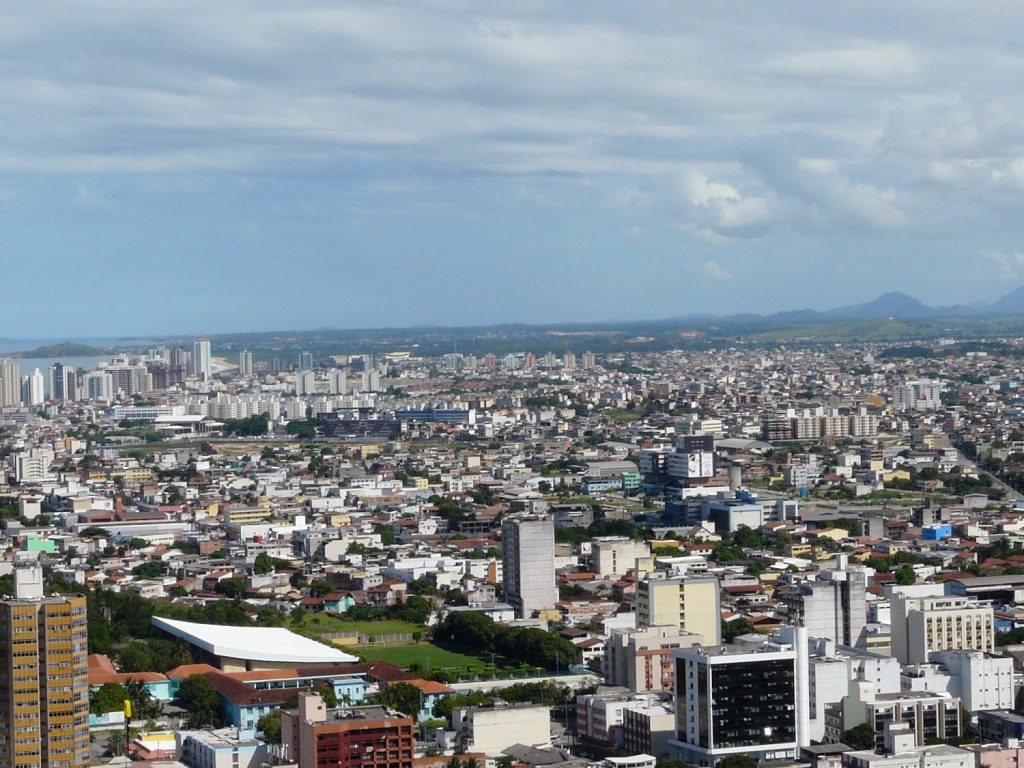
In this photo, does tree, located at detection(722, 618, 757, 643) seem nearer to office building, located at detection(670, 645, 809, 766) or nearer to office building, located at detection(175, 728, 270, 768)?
office building, located at detection(670, 645, 809, 766)

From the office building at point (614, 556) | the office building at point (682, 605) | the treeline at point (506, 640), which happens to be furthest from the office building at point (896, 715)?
the office building at point (614, 556)

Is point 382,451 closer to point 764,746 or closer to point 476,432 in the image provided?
point 476,432

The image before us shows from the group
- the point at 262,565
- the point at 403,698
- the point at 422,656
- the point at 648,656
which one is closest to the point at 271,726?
the point at 403,698

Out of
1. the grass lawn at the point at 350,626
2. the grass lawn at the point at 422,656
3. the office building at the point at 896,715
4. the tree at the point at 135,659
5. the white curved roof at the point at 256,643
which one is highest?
the office building at the point at 896,715

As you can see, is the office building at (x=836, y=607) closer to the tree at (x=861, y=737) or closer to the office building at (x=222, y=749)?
the tree at (x=861, y=737)

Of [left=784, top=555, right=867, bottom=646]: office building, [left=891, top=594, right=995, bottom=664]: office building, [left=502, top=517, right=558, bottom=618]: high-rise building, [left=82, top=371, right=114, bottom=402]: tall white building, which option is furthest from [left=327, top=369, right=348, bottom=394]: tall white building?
[left=891, top=594, right=995, bottom=664]: office building
